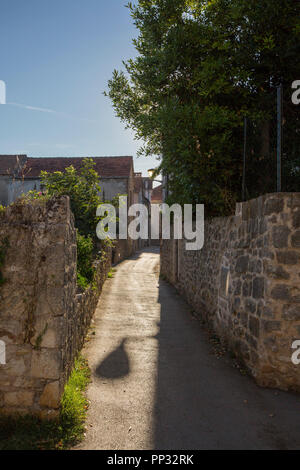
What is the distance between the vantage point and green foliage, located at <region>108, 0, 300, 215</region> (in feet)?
20.6

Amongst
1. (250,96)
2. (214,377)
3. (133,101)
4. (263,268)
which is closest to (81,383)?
(214,377)

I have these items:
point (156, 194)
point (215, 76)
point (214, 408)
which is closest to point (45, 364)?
point (214, 408)

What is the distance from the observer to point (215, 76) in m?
6.58

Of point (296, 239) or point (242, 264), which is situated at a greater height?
point (296, 239)

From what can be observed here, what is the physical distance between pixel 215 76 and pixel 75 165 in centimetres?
1959

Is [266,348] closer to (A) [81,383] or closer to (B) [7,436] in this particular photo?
(A) [81,383]

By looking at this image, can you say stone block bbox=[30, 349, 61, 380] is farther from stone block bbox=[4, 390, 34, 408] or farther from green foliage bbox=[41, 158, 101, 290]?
green foliage bbox=[41, 158, 101, 290]

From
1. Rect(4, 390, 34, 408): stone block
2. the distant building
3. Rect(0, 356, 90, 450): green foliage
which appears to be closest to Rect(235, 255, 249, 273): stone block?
Rect(0, 356, 90, 450): green foliage

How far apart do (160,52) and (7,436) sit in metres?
7.46

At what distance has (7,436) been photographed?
10.1 feet

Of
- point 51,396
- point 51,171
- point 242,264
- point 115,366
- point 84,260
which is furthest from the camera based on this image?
point 51,171

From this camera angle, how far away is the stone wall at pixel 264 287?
4238mm

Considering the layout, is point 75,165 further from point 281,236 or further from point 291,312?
point 291,312

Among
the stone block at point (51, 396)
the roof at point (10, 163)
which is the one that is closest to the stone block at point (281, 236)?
the stone block at point (51, 396)
